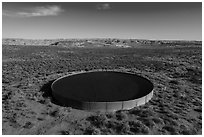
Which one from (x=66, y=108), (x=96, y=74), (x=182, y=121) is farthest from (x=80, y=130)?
(x=96, y=74)

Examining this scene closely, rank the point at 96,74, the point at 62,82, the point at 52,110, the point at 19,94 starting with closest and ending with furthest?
the point at 52,110, the point at 19,94, the point at 62,82, the point at 96,74

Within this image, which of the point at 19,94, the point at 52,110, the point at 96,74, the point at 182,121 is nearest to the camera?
the point at 182,121

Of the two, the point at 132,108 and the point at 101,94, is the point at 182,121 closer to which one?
the point at 132,108

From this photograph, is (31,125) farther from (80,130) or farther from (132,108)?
(132,108)

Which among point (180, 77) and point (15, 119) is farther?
point (180, 77)

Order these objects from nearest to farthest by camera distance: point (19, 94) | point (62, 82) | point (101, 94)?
1. point (101, 94)
2. point (19, 94)
3. point (62, 82)

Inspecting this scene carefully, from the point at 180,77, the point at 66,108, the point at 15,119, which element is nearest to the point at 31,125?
the point at 15,119
